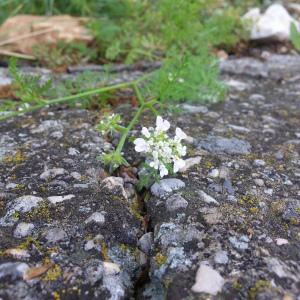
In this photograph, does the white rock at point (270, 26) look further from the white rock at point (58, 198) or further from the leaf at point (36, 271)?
the leaf at point (36, 271)

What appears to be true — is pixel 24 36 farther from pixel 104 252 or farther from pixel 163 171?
pixel 104 252

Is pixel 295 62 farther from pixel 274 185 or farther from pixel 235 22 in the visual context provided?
pixel 274 185

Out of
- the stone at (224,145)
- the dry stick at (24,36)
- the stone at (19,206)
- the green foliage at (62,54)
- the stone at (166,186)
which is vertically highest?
the stone at (19,206)

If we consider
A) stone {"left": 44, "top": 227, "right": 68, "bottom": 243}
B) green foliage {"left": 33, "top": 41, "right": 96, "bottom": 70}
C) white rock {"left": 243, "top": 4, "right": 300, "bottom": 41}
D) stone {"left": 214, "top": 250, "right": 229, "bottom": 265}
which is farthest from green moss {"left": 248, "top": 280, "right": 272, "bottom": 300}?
white rock {"left": 243, "top": 4, "right": 300, "bottom": 41}

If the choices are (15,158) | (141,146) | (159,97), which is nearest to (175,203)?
(141,146)

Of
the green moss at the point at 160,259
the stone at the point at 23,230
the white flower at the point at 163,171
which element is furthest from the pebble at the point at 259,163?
the stone at the point at 23,230
